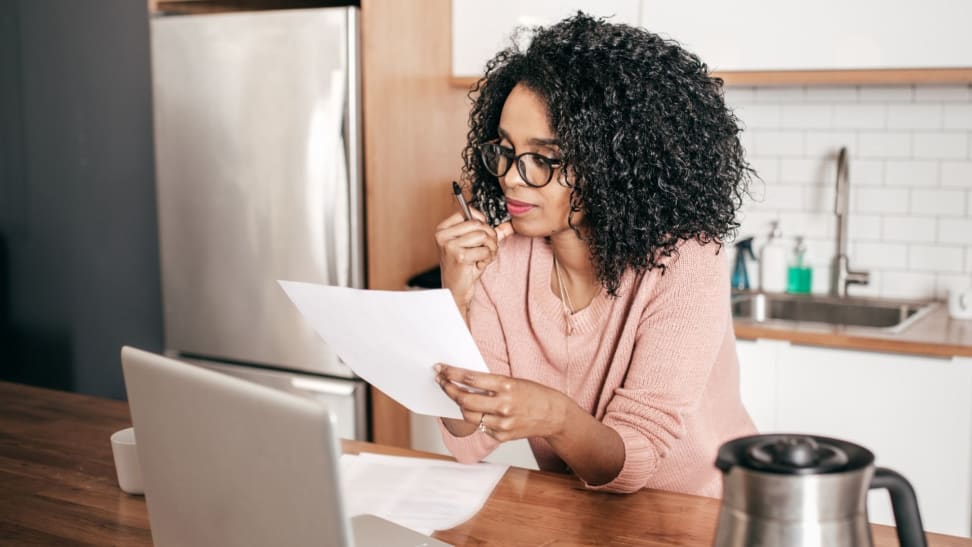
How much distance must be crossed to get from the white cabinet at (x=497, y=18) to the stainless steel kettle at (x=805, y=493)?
2135 millimetres

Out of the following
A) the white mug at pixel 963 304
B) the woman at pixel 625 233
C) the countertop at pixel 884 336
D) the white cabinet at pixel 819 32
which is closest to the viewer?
the woman at pixel 625 233

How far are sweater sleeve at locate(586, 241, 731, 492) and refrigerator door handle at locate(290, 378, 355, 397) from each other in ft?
4.58

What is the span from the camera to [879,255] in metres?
2.85

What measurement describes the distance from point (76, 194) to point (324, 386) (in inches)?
61.1

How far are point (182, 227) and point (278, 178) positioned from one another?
1.39ft

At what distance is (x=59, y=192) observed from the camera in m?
3.73

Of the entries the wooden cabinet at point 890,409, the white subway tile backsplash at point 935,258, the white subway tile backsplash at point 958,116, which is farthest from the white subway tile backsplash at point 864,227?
the wooden cabinet at point 890,409

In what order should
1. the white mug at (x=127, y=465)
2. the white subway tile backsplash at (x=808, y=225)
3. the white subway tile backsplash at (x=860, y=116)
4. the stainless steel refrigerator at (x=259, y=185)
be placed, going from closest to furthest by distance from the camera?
the white mug at (x=127, y=465)
the stainless steel refrigerator at (x=259, y=185)
the white subway tile backsplash at (x=860, y=116)
the white subway tile backsplash at (x=808, y=225)

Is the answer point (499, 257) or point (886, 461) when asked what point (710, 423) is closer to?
point (499, 257)

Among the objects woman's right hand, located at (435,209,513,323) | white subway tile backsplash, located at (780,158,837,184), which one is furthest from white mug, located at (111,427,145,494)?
white subway tile backsplash, located at (780,158,837,184)

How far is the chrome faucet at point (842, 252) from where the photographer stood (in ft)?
9.17

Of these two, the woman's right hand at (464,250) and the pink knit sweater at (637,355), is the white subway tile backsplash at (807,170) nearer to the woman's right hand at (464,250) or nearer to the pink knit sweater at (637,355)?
the pink knit sweater at (637,355)

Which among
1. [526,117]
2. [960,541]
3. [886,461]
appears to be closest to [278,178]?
[526,117]

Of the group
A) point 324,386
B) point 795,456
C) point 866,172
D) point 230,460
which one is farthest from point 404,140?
point 795,456
